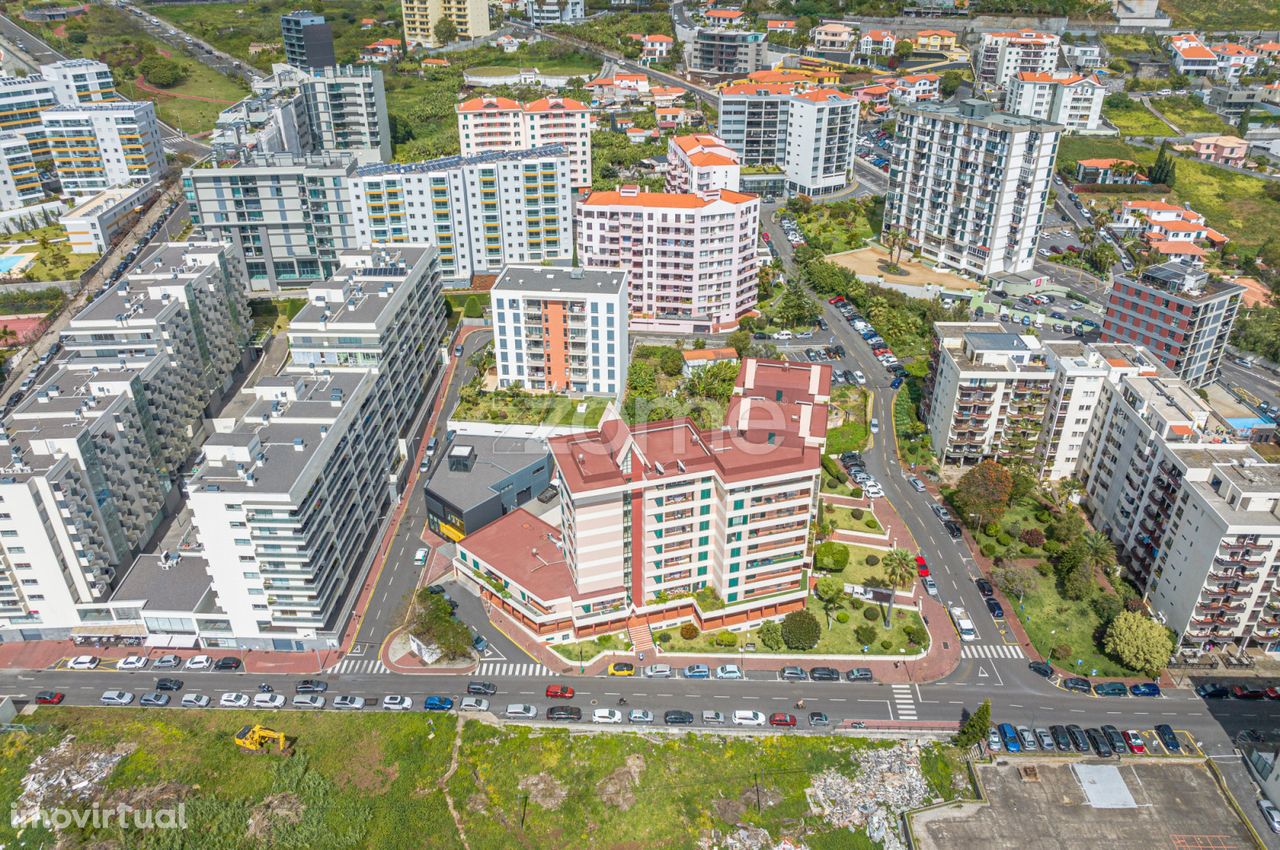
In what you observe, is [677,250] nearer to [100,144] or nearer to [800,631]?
[800,631]

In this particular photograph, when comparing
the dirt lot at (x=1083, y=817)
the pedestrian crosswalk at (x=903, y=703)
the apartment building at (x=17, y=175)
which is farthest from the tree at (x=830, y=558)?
the apartment building at (x=17, y=175)

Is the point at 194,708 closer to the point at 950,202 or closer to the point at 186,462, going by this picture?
the point at 186,462

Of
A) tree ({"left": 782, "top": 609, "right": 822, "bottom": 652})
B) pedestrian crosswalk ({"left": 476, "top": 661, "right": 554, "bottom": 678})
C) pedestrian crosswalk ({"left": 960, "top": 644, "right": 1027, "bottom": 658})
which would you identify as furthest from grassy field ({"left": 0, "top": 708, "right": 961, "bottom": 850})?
pedestrian crosswalk ({"left": 960, "top": 644, "right": 1027, "bottom": 658})

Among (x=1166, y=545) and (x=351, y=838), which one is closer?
(x=351, y=838)

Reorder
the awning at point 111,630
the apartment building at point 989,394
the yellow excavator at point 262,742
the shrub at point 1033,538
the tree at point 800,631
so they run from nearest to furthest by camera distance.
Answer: the yellow excavator at point 262,742 < the tree at point 800,631 < the awning at point 111,630 < the shrub at point 1033,538 < the apartment building at point 989,394

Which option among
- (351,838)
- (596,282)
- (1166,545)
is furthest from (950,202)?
(351,838)

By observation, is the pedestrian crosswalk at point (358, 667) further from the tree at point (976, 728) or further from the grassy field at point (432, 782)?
the tree at point (976, 728)
